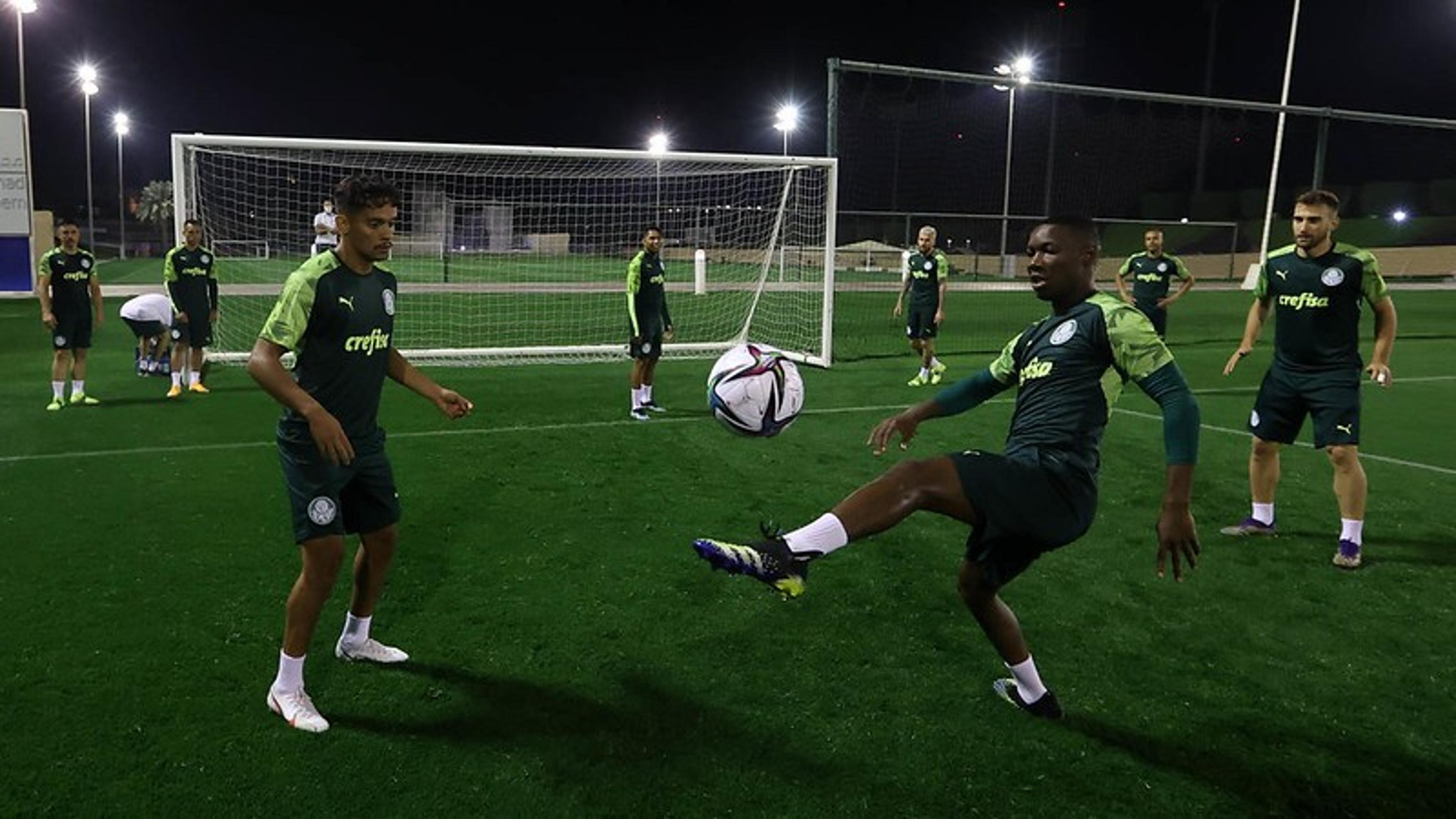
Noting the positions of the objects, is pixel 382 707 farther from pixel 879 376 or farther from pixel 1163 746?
pixel 879 376

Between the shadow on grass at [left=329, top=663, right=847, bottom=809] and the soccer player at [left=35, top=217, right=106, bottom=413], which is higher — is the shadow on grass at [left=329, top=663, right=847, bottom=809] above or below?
below

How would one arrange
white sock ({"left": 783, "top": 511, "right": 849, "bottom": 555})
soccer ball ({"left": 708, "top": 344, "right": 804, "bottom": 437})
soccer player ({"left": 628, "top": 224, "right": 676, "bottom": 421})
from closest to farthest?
white sock ({"left": 783, "top": 511, "right": 849, "bottom": 555}) < soccer ball ({"left": 708, "top": 344, "right": 804, "bottom": 437}) < soccer player ({"left": 628, "top": 224, "right": 676, "bottom": 421})

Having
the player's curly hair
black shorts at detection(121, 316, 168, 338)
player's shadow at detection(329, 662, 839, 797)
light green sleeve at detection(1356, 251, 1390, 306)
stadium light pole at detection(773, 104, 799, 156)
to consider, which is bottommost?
player's shadow at detection(329, 662, 839, 797)

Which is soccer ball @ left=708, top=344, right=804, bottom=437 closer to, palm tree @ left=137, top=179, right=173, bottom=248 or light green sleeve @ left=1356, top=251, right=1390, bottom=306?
light green sleeve @ left=1356, top=251, right=1390, bottom=306

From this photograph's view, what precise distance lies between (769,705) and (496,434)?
6678mm

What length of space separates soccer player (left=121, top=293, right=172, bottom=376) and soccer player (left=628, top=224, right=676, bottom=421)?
6.12 meters

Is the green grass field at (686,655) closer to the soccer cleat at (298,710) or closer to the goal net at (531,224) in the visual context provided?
the soccer cleat at (298,710)

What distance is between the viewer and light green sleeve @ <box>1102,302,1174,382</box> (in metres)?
3.60

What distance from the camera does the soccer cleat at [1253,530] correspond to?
7.28m

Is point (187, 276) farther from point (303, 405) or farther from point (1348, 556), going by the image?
point (1348, 556)

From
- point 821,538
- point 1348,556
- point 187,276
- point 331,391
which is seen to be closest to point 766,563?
point 821,538

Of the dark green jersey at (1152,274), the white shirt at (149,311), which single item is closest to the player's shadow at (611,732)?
the white shirt at (149,311)

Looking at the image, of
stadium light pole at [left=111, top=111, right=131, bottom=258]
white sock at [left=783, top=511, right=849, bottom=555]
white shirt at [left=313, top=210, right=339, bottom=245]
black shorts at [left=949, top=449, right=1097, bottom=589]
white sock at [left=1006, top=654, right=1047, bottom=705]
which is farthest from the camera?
stadium light pole at [left=111, top=111, right=131, bottom=258]

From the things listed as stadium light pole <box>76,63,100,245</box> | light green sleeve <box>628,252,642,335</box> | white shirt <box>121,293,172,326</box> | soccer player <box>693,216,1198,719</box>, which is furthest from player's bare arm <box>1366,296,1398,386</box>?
stadium light pole <box>76,63,100,245</box>
